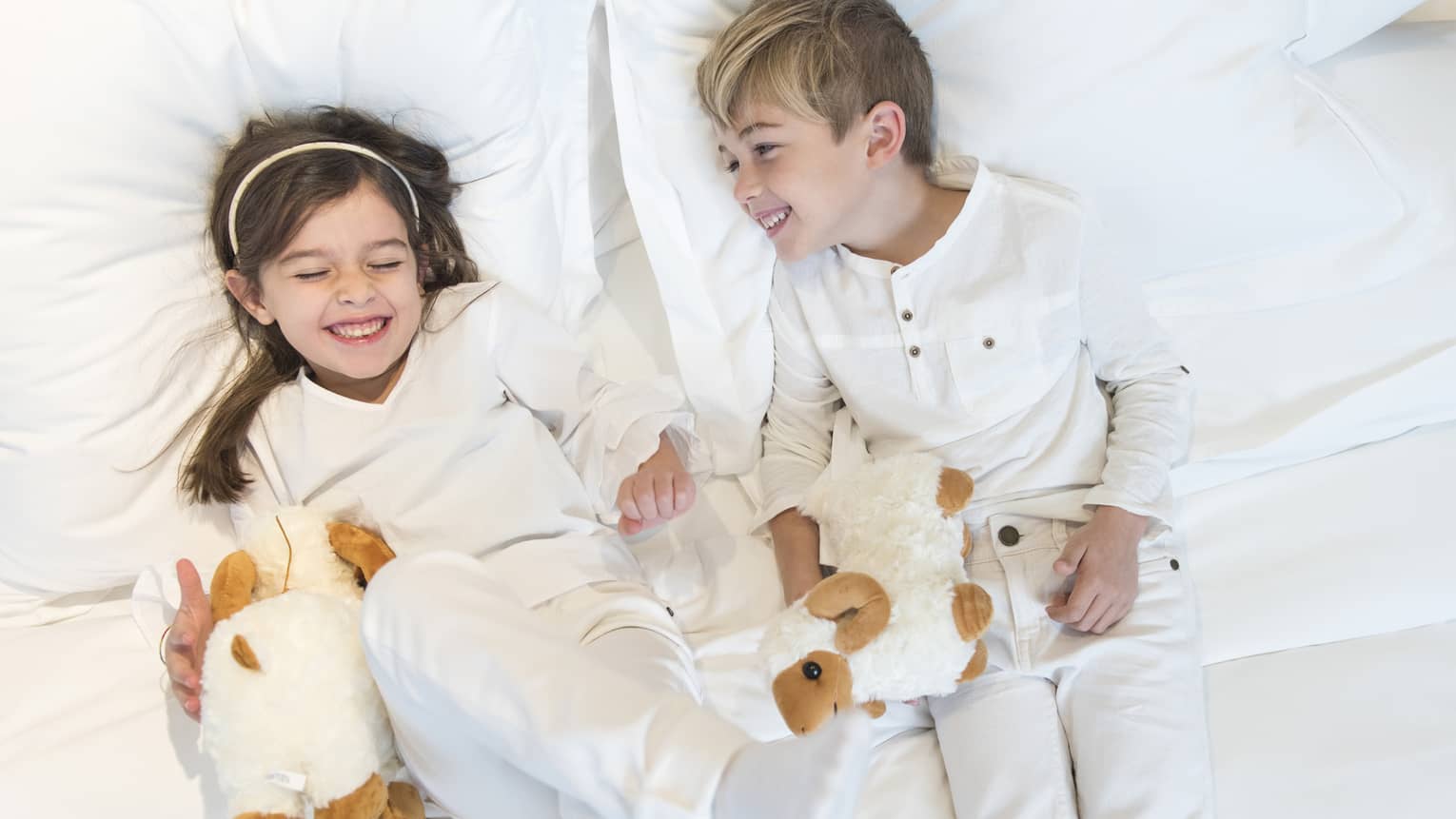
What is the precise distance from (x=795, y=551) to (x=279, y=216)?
64 cm

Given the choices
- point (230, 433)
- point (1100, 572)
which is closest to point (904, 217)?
point (1100, 572)

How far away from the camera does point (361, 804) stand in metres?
0.95

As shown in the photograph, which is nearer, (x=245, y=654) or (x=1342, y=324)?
(x=245, y=654)

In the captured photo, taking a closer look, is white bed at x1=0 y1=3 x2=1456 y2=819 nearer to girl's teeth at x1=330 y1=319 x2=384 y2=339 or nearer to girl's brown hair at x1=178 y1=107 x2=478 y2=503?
girl's brown hair at x1=178 y1=107 x2=478 y2=503

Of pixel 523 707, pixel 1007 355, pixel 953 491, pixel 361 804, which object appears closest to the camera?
pixel 523 707

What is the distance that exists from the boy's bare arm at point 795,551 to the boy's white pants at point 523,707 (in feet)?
0.59

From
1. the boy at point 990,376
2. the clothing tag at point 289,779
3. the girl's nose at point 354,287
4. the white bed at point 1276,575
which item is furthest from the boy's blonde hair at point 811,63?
the clothing tag at point 289,779

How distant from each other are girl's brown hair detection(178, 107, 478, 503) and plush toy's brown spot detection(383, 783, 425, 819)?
36 cm

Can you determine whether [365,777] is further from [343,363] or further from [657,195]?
[657,195]

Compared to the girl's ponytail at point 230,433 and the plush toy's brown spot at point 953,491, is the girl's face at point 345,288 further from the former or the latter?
the plush toy's brown spot at point 953,491

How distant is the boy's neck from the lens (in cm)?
117

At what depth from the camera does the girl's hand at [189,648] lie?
1.02 metres

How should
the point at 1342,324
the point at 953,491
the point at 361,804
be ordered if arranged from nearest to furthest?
1. the point at 361,804
2. the point at 953,491
3. the point at 1342,324

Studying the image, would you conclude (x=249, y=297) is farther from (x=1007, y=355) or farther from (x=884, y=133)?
(x=1007, y=355)
